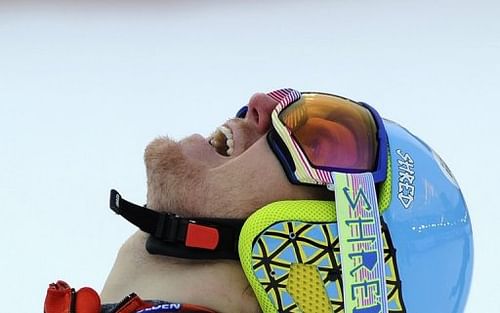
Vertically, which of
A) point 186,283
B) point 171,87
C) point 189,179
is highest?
point 171,87

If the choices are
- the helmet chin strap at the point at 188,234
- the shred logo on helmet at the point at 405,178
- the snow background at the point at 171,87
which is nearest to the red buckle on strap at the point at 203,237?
the helmet chin strap at the point at 188,234

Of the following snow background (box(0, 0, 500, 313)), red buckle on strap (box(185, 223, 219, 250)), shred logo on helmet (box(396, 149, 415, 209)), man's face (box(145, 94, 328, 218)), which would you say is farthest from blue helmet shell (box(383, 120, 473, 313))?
snow background (box(0, 0, 500, 313))

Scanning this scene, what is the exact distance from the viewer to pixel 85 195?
197 centimetres

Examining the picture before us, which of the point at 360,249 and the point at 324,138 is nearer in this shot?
the point at 360,249

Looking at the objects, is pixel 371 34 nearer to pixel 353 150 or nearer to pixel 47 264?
pixel 47 264

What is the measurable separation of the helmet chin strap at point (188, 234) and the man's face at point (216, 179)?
0.02 meters

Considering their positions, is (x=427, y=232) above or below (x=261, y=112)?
below

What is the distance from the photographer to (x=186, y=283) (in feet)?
3.25

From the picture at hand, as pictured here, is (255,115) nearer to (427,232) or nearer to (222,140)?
(222,140)

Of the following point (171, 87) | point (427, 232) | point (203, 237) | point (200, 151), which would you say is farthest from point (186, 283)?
point (171, 87)

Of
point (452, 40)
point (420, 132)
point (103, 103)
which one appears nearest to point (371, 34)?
point (452, 40)

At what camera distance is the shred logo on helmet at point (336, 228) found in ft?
3.14

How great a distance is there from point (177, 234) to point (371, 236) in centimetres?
23

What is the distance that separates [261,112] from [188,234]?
0.22 meters
